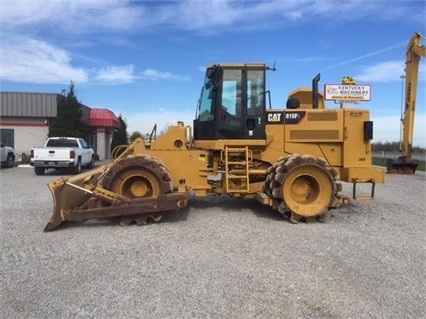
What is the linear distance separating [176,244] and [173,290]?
78.4 inches

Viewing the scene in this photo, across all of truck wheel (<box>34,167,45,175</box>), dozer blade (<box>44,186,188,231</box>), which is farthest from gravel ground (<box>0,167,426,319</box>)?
truck wheel (<box>34,167,45,175</box>)

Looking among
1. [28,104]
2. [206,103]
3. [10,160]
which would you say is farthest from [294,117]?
[28,104]

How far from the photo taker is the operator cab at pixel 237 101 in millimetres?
9852

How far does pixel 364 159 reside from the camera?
10.2m

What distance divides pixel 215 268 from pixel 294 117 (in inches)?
202

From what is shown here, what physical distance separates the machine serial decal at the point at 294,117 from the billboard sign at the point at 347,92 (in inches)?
577

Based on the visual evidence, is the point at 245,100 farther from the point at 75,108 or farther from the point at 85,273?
the point at 75,108

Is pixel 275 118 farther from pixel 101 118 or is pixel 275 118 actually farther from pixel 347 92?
pixel 101 118

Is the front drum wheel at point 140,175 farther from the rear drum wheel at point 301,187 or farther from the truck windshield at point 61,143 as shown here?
the truck windshield at point 61,143

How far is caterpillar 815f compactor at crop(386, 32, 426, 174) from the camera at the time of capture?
762 inches

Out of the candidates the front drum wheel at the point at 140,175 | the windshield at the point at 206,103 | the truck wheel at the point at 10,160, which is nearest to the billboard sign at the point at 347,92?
the windshield at the point at 206,103

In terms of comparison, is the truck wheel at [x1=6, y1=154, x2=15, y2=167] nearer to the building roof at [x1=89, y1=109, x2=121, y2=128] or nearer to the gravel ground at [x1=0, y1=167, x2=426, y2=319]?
the building roof at [x1=89, y1=109, x2=121, y2=128]

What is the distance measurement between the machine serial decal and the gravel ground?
2179 millimetres

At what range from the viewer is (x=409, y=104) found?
67.4 feet
